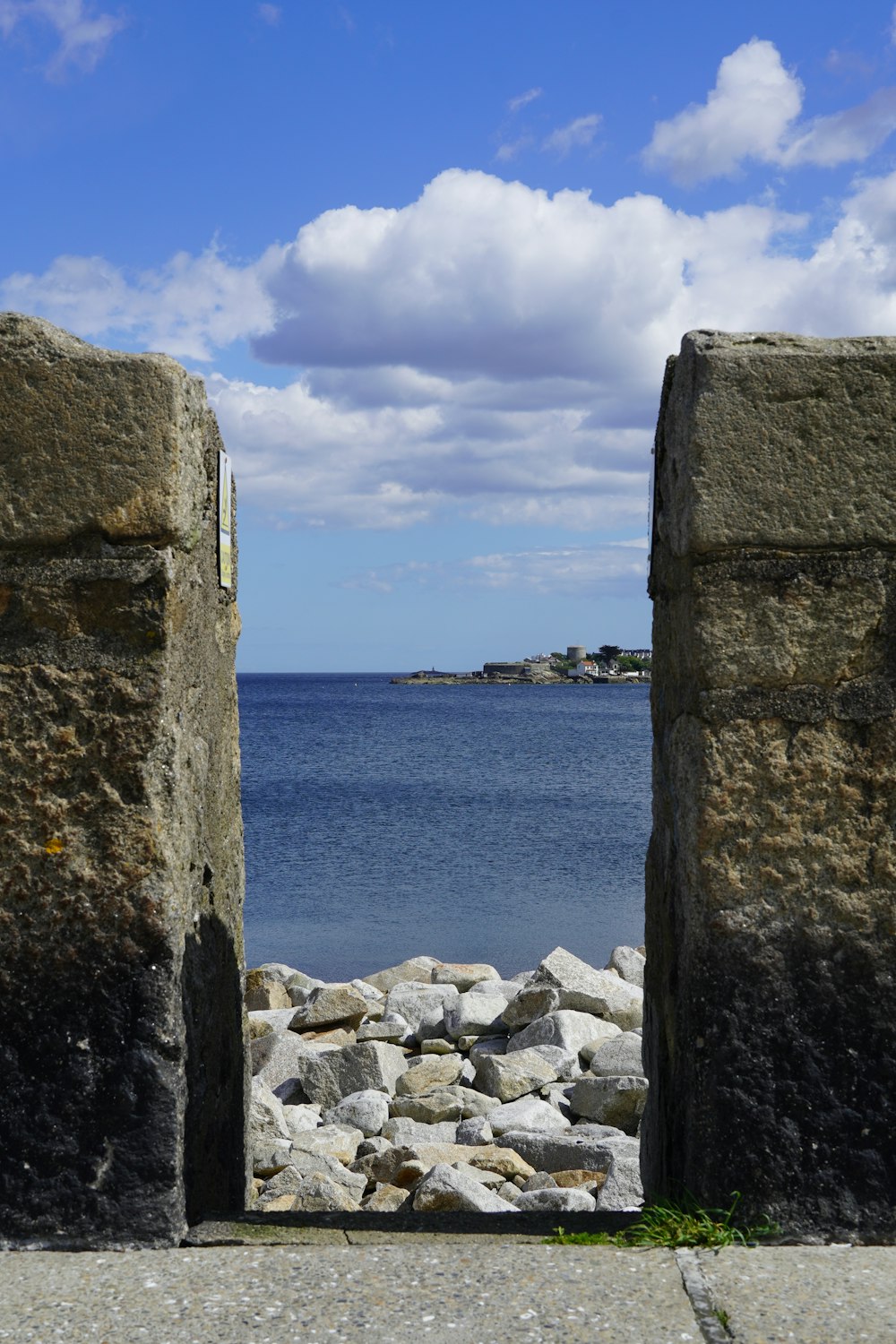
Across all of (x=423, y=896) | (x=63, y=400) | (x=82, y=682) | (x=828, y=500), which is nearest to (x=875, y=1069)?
(x=828, y=500)

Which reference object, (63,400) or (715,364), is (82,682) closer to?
(63,400)

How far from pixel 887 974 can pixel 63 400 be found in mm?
2201

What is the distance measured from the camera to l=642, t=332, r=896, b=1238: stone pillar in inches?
110

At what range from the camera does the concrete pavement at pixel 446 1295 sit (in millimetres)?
2299

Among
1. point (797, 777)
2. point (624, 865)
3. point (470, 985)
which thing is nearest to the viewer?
point (797, 777)

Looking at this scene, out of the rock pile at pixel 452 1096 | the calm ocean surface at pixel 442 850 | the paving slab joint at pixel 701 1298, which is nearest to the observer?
the paving slab joint at pixel 701 1298

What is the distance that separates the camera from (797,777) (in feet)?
9.21

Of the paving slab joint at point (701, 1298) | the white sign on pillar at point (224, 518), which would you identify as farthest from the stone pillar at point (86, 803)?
the paving slab joint at point (701, 1298)

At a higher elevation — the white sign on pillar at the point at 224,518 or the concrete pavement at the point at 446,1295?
the white sign on pillar at the point at 224,518

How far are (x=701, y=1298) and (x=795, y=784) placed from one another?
1052mm

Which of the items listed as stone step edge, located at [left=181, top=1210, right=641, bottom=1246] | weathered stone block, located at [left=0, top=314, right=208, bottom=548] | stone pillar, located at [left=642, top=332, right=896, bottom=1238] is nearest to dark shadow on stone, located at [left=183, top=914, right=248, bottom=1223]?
stone step edge, located at [left=181, top=1210, right=641, bottom=1246]

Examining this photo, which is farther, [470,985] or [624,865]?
[624,865]

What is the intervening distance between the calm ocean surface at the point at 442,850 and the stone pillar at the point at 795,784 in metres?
10.6

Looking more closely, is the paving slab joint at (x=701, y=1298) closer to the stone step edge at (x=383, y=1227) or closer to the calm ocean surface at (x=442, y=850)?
the stone step edge at (x=383, y=1227)
